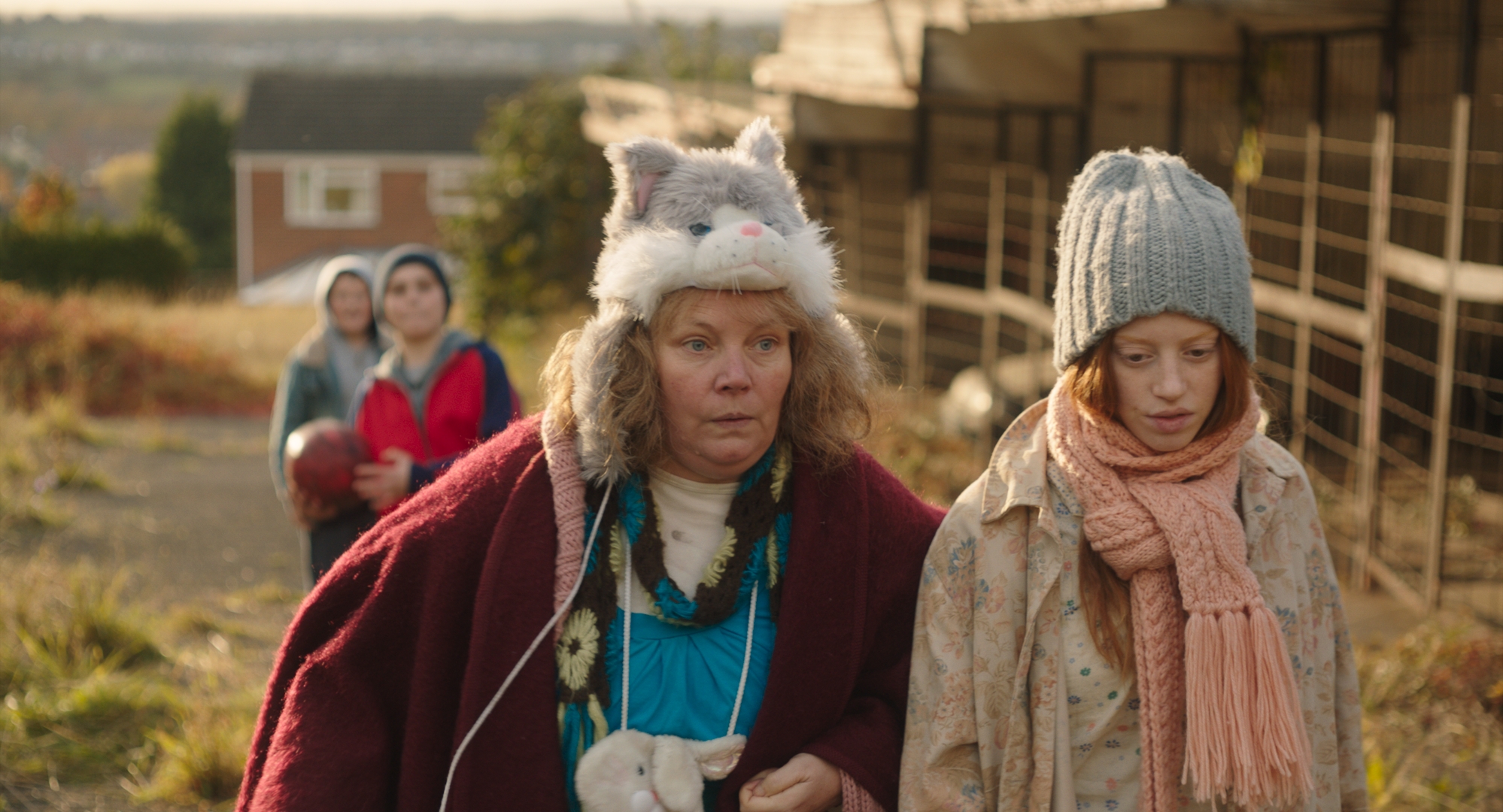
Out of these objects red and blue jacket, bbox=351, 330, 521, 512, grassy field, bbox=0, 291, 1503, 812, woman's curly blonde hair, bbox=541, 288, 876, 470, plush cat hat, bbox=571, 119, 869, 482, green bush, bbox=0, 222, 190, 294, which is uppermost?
plush cat hat, bbox=571, 119, 869, 482

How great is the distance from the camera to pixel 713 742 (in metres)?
2.50

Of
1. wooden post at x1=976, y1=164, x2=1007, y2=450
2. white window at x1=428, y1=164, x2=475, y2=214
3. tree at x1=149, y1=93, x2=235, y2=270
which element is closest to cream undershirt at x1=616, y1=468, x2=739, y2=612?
wooden post at x1=976, y1=164, x2=1007, y2=450

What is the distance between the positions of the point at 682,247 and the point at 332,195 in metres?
42.6

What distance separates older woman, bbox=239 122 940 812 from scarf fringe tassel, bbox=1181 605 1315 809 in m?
0.55

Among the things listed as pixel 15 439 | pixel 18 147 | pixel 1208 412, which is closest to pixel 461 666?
pixel 1208 412

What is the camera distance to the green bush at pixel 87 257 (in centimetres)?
2588

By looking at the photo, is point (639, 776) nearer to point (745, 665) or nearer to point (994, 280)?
point (745, 665)

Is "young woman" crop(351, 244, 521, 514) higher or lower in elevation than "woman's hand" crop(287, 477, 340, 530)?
higher

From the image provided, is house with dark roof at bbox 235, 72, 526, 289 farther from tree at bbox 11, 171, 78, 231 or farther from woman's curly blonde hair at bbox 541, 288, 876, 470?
woman's curly blonde hair at bbox 541, 288, 876, 470

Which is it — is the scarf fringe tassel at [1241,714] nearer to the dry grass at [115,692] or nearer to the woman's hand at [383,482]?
the woman's hand at [383,482]

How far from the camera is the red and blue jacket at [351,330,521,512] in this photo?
Result: 461 cm

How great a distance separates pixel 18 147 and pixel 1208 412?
71763mm

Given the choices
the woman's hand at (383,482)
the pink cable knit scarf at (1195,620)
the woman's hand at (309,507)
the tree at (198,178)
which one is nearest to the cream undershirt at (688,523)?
the pink cable knit scarf at (1195,620)

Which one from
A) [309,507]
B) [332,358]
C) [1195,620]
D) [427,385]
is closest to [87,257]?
[332,358]
